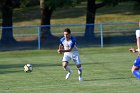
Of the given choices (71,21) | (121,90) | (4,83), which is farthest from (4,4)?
(121,90)

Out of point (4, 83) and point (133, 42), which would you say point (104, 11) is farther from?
point (4, 83)

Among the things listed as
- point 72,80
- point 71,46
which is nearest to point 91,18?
point 72,80

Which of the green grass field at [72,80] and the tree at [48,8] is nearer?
the green grass field at [72,80]

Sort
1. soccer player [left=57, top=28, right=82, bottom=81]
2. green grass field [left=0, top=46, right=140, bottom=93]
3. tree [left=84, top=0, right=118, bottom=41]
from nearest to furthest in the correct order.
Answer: green grass field [left=0, top=46, right=140, bottom=93] < soccer player [left=57, top=28, right=82, bottom=81] < tree [left=84, top=0, right=118, bottom=41]

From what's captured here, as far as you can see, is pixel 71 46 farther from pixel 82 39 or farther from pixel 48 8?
pixel 48 8

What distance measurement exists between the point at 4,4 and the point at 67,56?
26.6 metres

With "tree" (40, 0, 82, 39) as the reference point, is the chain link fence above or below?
below

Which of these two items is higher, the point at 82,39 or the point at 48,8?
the point at 48,8

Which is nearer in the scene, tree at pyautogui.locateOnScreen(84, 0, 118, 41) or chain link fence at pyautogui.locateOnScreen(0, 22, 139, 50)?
chain link fence at pyautogui.locateOnScreen(0, 22, 139, 50)

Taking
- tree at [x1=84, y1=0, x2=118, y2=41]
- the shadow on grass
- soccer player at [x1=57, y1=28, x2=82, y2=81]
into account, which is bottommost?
the shadow on grass

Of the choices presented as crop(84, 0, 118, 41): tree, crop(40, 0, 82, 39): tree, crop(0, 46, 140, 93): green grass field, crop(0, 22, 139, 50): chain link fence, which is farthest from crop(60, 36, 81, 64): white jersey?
crop(84, 0, 118, 41): tree

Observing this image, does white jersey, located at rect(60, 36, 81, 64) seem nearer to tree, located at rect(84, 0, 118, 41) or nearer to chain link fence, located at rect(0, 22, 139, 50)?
chain link fence, located at rect(0, 22, 139, 50)

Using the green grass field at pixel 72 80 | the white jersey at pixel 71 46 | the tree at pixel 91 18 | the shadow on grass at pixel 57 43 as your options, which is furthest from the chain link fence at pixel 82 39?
the white jersey at pixel 71 46

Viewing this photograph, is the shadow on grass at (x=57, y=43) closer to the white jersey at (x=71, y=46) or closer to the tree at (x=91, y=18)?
the tree at (x=91, y=18)
